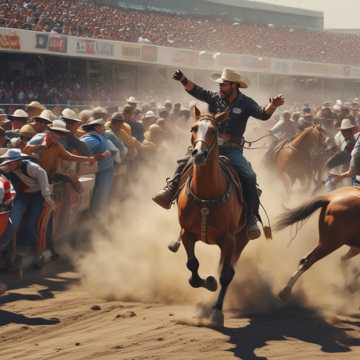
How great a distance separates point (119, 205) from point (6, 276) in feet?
14.6

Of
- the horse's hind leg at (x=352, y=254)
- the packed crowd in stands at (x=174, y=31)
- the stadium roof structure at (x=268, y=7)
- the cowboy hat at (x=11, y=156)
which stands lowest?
the horse's hind leg at (x=352, y=254)

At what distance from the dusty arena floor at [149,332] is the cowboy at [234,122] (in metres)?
1.09

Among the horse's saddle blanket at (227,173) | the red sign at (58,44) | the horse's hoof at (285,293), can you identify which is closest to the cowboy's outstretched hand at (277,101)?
the horse's saddle blanket at (227,173)

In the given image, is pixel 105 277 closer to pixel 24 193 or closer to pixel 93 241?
pixel 24 193

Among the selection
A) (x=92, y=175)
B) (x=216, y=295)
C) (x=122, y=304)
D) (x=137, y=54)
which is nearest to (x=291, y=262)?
(x=216, y=295)

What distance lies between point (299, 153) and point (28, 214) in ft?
23.7

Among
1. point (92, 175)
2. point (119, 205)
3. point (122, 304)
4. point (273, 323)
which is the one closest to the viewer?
point (273, 323)

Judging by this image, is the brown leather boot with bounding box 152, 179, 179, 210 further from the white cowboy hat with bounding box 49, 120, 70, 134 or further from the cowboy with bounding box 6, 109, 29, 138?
the cowboy with bounding box 6, 109, 29, 138

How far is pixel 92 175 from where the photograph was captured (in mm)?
12281

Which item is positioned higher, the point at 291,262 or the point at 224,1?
the point at 224,1

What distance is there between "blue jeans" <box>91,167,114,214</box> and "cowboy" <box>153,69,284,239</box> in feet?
13.1

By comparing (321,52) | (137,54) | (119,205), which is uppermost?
(321,52)

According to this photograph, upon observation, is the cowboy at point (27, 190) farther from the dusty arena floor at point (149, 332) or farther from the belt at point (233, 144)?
the belt at point (233, 144)

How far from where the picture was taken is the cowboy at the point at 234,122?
784 centimetres
